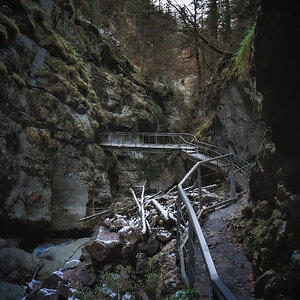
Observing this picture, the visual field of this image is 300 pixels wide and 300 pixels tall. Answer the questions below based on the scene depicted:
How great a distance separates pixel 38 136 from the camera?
10719mm

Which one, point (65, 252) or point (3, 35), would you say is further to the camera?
point (3, 35)

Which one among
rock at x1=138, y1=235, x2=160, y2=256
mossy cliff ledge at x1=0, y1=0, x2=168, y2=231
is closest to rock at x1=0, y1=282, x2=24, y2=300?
mossy cliff ledge at x1=0, y1=0, x2=168, y2=231

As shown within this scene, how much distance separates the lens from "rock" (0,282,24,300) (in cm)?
611

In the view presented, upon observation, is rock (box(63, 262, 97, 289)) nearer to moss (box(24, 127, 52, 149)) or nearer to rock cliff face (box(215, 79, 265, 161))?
moss (box(24, 127, 52, 149))

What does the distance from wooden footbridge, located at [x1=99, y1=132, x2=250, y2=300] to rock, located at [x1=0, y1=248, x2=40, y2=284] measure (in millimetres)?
5187

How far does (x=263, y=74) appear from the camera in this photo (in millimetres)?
2963

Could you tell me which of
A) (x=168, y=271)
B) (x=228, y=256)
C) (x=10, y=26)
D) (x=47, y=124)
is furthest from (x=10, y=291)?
(x=10, y=26)

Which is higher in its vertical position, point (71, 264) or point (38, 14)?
point (38, 14)

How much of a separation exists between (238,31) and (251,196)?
8371 mm

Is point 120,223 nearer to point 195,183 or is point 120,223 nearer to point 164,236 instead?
point 164,236

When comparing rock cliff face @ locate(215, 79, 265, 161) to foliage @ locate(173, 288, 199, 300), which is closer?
foliage @ locate(173, 288, 199, 300)

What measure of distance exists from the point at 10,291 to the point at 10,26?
10577 mm

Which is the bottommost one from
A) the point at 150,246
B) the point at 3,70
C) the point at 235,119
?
the point at 150,246

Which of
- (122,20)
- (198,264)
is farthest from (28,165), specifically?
(122,20)
